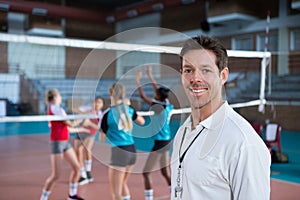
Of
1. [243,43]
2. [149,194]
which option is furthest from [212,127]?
[243,43]

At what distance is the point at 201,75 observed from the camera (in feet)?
4.06

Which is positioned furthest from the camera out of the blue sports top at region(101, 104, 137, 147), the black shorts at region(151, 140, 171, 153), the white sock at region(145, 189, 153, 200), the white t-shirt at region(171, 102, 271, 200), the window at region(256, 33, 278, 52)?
the window at region(256, 33, 278, 52)

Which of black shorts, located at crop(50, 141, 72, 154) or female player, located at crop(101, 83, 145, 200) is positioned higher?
female player, located at crop(101, 83, 145, 200)

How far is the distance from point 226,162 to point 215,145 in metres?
0.07

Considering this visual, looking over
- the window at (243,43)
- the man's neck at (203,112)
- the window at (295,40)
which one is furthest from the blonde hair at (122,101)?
the window at (243,43)

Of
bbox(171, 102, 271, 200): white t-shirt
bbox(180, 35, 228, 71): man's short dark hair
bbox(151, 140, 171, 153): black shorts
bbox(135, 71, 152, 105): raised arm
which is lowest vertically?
bbox(151, 140, 171, 153): black shorts

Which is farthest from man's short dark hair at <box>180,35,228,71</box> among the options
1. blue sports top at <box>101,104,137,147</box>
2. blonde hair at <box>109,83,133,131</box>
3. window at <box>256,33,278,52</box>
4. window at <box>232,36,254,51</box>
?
window at <box>232,36,254,51</box>

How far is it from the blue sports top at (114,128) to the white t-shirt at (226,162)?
1661 mm

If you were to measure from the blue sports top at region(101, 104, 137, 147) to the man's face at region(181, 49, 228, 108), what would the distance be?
1666 mm

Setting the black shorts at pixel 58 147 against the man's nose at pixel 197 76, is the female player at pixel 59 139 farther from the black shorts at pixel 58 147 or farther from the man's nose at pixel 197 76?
the man's nose at pixel 197 76

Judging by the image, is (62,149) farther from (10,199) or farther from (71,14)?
(71,14)

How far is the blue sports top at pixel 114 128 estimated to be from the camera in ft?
9.76

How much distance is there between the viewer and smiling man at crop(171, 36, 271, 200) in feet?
3.79

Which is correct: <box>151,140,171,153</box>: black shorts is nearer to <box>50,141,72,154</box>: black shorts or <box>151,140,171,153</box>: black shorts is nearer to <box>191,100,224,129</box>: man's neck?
<box>191,100,224,129</box>: man's neck
